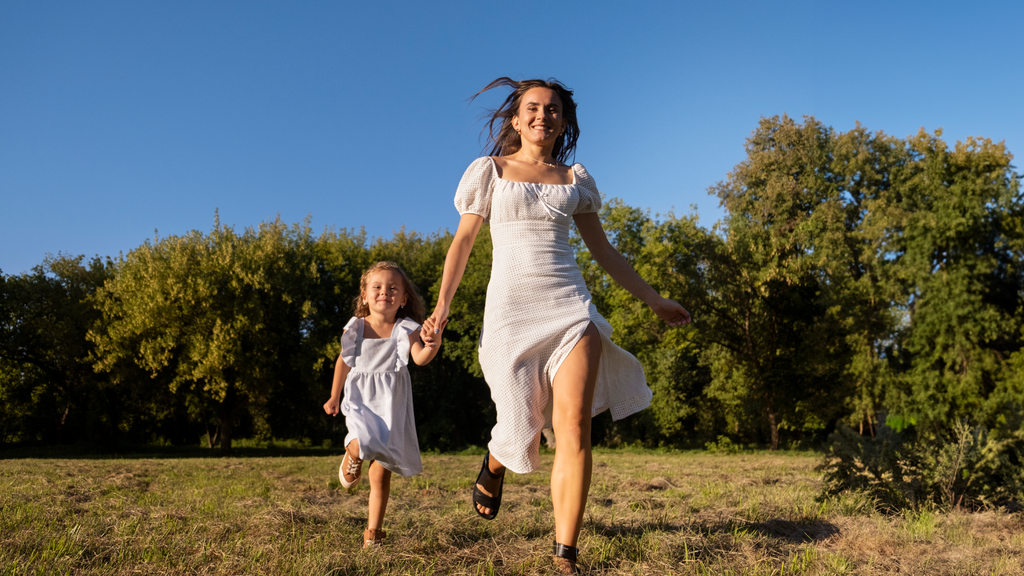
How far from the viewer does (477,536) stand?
3928mm

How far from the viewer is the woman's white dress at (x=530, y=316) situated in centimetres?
328

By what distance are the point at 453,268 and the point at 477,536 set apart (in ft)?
5.17

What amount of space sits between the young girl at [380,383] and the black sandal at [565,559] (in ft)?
3.99

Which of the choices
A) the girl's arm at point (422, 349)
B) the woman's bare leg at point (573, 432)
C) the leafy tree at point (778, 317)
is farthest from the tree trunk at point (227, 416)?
the woman's bare leg at point (573, 432)

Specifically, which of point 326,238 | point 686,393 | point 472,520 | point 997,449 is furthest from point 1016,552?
point 326,238

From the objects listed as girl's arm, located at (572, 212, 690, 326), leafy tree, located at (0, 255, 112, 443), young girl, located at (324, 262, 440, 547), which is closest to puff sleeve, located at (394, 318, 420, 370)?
young girl, located at (324, 262, 440, 547)

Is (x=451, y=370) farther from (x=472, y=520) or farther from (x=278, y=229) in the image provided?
(x=472, y=520)

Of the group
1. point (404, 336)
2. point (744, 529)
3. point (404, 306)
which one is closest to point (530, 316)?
point (404, 336)

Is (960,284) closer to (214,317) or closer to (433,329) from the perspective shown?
(433,329)

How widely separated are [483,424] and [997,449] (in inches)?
1036

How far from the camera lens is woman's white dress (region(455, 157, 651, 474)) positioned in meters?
3.28

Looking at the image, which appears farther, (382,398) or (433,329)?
(382,398)

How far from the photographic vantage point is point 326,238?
31.3 meters

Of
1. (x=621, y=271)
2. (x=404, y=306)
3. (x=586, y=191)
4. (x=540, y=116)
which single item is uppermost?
→ (x=540, y=116)
